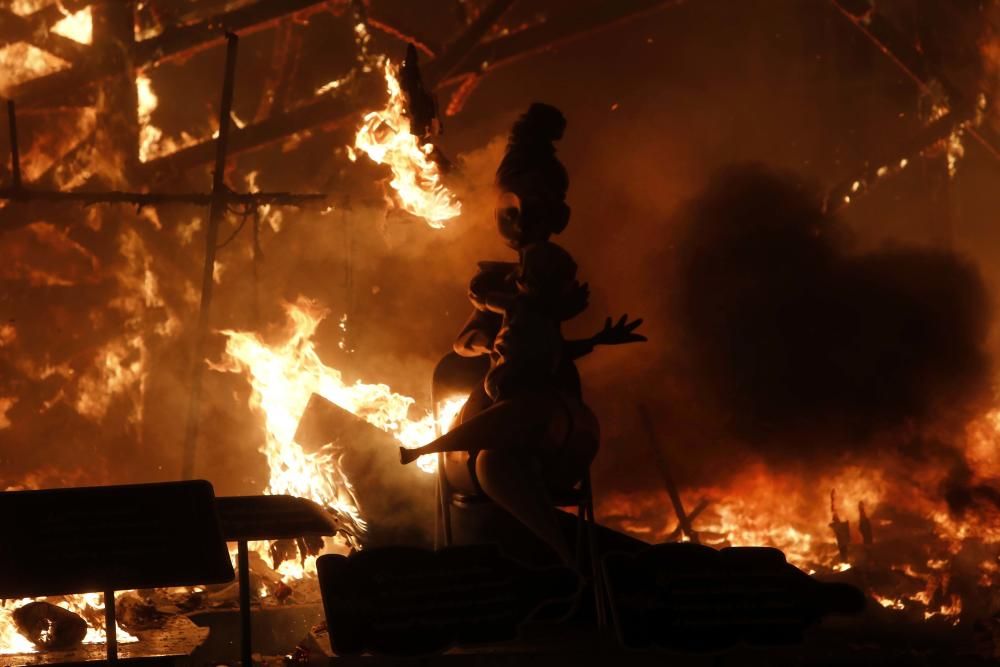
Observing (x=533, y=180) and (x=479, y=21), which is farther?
(x=479, y=21)

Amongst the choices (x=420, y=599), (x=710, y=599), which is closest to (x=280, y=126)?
(x=420, y=599)

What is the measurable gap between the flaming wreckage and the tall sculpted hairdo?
703 mm

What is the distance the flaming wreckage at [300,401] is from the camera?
17.7 feet

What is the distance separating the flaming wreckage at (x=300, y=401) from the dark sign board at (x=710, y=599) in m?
0.01

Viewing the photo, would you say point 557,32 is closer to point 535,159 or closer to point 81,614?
point 535,159

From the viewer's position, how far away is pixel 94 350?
14625 mm

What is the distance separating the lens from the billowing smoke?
13156 mm

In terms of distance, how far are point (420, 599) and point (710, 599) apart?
1537mm

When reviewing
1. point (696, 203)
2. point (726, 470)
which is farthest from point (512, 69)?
point (726, 470)

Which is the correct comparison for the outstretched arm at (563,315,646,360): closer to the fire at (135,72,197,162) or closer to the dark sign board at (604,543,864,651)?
the dark sign board at (604,543,864,651)

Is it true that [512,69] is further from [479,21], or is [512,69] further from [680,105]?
[680,105]

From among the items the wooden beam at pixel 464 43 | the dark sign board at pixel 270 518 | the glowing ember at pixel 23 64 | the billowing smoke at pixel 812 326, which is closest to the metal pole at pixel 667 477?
the billowing smoke at pixel 812 326

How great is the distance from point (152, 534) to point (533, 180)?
131 inches

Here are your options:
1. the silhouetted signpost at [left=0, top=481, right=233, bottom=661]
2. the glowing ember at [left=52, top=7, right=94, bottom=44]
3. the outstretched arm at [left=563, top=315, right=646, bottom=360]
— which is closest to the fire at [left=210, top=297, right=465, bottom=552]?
the outstretched arm at [left=563, top=315, right=646, bottom=360]
